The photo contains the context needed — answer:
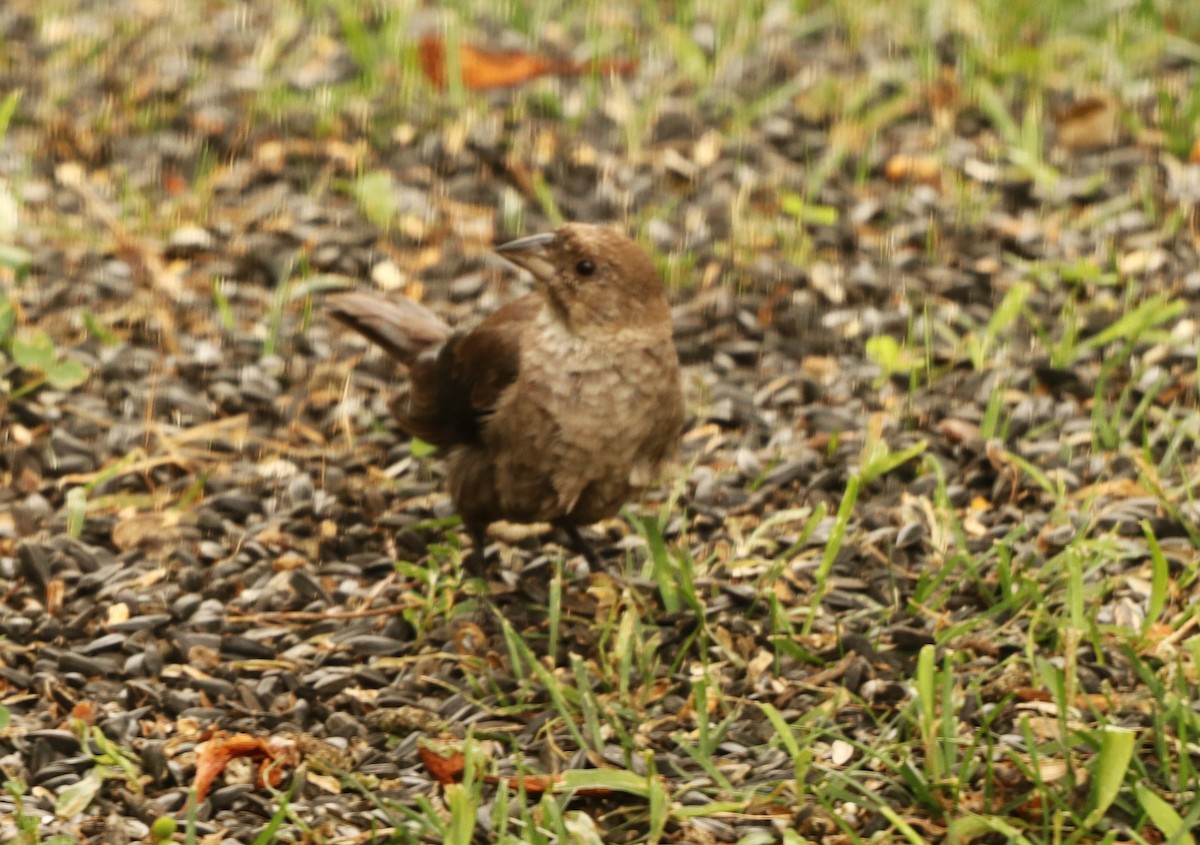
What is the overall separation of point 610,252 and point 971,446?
51.1 inches

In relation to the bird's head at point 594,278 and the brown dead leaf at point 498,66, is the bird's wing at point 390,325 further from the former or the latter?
the brown dead leaf at point 498,66

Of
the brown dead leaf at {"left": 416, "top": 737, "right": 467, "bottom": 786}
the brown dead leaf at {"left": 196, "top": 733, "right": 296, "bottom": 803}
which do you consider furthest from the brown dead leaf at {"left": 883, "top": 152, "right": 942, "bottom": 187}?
the brown dead leaf at {"left": 196, "top": 733, "right": 296, "bottom": 803}

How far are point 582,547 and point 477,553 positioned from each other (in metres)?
0.28

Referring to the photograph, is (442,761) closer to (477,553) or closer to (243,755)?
(243,755)

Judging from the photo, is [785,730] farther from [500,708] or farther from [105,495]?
[105,495]

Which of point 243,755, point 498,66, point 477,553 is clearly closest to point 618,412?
Answer: point 477,553

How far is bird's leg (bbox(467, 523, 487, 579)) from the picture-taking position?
16.5 ft

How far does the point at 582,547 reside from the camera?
510cm

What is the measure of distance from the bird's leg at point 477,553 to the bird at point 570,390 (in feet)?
0.18

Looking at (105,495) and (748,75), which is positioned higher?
(748,75)

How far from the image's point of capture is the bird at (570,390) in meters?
4.72

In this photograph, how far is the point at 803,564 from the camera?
498 centimetres

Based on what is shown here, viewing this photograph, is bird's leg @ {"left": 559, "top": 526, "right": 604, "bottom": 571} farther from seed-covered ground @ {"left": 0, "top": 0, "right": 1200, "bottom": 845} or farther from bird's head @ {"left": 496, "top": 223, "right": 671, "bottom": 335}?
bird's head @ {"left": 496, "top": 223, "right": 671, "bottom": 335}

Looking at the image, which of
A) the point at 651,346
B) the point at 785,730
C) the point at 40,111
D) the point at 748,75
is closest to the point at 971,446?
the point at 651,346
